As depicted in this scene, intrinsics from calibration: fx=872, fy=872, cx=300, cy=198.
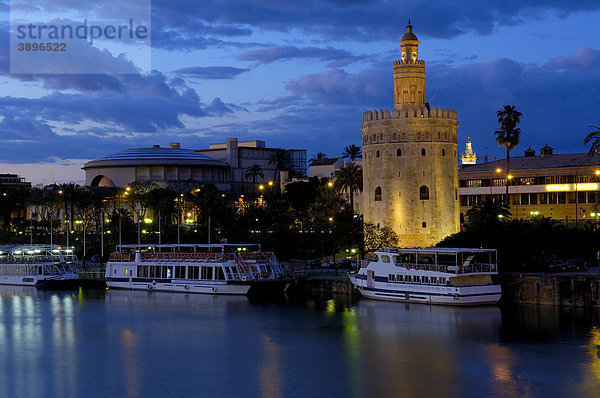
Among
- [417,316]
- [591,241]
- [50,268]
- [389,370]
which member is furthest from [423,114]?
[389,370]

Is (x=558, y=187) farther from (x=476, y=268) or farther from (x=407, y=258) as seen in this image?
(x=476, y=268)

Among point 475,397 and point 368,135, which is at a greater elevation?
point 368,135

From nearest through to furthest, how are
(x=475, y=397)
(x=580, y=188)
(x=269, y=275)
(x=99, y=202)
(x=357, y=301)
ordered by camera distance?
1. (x=475, y=397)
2. (x=357, y=301)
3. (x=269, y=275)
4. (x=580, y=188)
5. (x=99, y=202)

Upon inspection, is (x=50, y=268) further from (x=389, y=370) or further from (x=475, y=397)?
(x=475, y=397)

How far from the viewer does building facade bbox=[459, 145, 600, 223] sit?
10712cm

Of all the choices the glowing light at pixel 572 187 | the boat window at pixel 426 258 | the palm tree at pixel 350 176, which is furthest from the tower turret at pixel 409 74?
the glowing light at pixel 572 187

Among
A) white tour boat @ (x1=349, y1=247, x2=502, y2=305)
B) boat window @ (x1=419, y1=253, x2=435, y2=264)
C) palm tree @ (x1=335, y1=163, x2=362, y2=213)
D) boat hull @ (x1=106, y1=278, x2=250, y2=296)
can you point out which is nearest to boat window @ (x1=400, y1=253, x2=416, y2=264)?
white tour boat @ (x1=349, y1=247, x2=502, y2=305)

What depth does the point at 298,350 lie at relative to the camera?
1885 inches

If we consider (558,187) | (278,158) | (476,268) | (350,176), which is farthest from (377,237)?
(278,158)

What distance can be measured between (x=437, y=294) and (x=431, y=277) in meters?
1.36

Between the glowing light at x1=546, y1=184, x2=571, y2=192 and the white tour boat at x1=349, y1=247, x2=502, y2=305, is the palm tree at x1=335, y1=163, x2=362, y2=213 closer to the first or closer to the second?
the glowing light at x1=546, y1=184, x2=571, y2=192

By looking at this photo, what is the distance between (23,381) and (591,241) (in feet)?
166

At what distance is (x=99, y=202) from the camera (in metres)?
→ 125

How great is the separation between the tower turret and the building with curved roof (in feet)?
314
